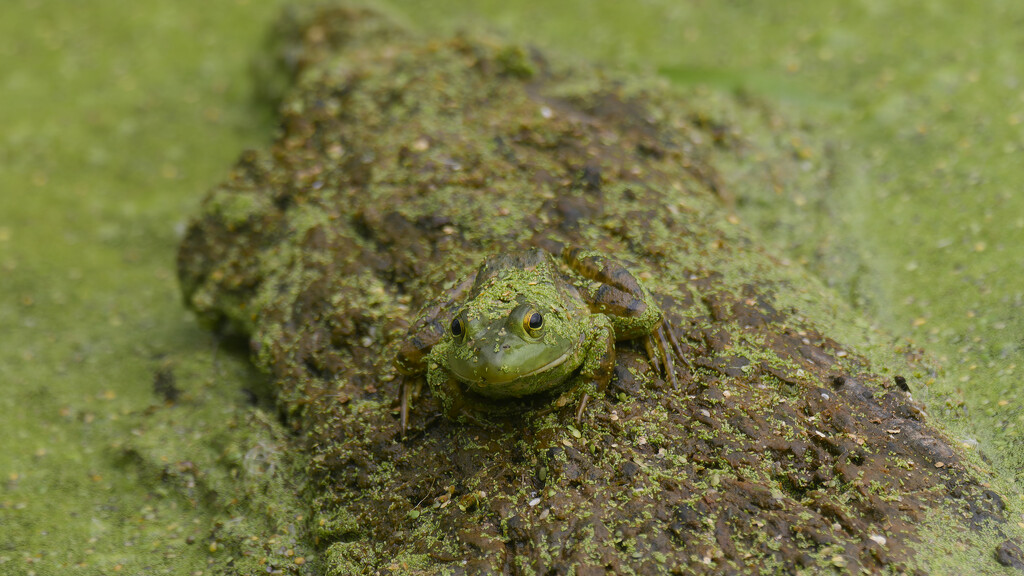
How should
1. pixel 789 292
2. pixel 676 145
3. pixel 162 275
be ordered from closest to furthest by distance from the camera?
pixel 789 292
pixel 676 145
pixel 162 275

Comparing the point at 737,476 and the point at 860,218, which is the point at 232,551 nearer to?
the point at 737,476

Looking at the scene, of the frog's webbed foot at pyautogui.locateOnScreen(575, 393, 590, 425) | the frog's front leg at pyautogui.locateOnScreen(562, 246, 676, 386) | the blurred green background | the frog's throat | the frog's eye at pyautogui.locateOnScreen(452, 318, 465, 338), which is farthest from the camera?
the blurred green background

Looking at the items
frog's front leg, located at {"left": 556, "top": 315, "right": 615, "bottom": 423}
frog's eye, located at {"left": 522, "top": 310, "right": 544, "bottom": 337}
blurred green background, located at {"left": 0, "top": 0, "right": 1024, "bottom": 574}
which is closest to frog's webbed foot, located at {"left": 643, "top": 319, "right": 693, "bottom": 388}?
frog's front leg, located at {"left": 556, "top": 315, "right": 615, "bottom": 423}

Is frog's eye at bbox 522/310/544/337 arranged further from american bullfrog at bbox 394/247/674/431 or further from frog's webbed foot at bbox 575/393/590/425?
frog's webbed foot at bbox 575/393/590/425

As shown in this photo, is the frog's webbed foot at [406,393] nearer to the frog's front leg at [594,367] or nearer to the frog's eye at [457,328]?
the frog's eye at [457,328]

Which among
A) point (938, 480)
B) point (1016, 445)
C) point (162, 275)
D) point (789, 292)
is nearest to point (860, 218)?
point (789, 292)

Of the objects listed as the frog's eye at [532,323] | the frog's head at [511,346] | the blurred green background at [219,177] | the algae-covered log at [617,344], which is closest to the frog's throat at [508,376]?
the frog's head at [511,346]

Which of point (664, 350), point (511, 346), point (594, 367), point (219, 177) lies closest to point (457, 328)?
point (511, 346)
